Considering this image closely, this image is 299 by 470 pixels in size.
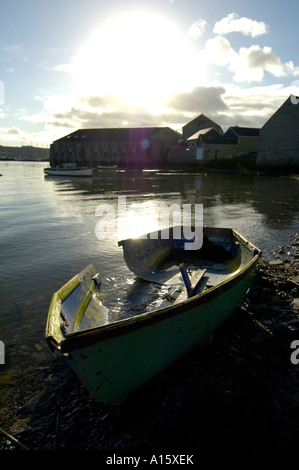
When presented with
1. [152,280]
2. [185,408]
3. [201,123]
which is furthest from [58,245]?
[201,123]

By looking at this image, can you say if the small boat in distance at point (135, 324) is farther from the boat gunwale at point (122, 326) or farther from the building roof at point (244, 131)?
the building roof at point (244, 131)

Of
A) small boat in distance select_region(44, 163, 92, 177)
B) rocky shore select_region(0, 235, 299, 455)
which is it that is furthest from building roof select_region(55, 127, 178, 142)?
rocky shore select_region(0, 235, 299, 455)

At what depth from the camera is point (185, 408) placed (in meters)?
3.75

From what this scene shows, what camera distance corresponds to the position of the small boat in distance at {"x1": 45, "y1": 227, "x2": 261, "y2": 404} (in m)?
3.34

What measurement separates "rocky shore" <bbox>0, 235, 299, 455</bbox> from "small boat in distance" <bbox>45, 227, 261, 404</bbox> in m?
0.31

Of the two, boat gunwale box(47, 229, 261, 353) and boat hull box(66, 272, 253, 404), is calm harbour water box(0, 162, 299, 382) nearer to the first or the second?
boat hull box(66, 272, 253, 404)

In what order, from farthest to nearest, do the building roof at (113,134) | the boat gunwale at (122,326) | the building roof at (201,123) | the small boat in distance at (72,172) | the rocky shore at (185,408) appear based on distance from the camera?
the building roof at (113,134) → the building roof at (201,123) → the small boat in distance at (72,172) → the rocky shore at (185,408) → the boat gunwale at (122,326)

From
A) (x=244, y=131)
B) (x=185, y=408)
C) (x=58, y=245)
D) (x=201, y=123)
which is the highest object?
(x=201, y=123)

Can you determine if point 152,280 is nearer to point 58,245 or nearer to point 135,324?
point 135,324

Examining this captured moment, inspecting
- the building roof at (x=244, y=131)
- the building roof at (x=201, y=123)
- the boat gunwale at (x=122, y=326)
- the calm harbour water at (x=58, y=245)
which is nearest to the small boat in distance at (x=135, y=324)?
the boat gunwale at (x=122, y=326)

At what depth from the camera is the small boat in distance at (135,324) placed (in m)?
3.34

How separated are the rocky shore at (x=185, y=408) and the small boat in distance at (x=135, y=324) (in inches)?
12.2

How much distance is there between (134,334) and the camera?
3549mm

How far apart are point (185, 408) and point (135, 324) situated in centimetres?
138
